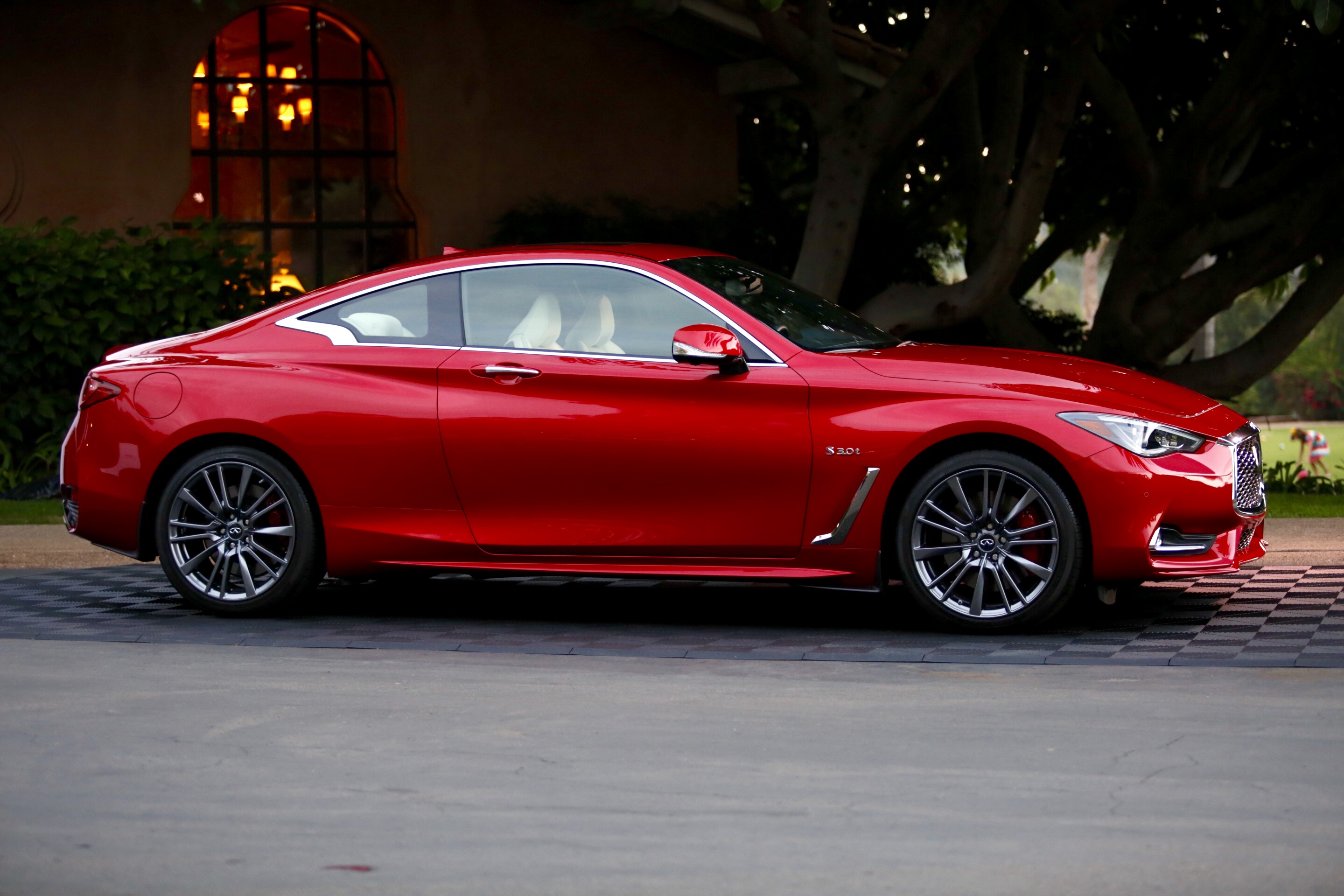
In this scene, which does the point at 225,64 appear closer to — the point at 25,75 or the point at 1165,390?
the point at 25,75

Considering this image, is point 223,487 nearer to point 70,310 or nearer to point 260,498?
point 260,498

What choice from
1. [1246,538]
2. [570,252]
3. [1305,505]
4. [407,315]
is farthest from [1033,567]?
[1305,505]

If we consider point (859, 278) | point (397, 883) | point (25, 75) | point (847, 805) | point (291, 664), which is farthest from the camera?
point (859, 278)

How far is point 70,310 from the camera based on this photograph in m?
14.7

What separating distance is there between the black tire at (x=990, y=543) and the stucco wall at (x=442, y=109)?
10422 mm

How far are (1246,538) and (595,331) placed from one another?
2.88 m

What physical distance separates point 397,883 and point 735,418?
372 cm

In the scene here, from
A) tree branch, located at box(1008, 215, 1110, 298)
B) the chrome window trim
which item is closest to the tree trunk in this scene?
tree branch, located at box(1008, 215, 1110, 298)

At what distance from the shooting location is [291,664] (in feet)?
24.0

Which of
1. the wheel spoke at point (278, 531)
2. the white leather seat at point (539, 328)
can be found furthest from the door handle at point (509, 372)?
the wheel spoke at point (278, 531)

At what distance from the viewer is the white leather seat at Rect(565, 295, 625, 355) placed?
809cm

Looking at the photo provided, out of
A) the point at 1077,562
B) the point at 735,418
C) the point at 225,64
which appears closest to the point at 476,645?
the point at 735,418

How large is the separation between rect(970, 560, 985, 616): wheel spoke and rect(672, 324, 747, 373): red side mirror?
1.25 meters

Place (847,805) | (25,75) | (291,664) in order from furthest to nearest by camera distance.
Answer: (25,75) < (291,664) < (847,805)
